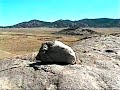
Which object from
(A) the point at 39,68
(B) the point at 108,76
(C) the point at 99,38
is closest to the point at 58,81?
(A) the point at 39,68

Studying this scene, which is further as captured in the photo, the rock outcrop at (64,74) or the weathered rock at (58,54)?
the weathered rock at (58,54)

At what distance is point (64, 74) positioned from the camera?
1514 cm

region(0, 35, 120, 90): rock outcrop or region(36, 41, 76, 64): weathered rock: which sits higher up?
region(36, 41, 76, 64): weathered rock

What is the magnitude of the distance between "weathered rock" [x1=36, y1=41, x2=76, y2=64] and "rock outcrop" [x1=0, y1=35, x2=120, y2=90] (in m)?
0.41

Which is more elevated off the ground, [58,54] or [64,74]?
[58,54]

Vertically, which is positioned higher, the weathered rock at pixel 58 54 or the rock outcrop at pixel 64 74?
the weathered rock at pixel 58 54

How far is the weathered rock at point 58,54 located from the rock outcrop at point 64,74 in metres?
0.41

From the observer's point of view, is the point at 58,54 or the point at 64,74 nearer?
the point at 64,74

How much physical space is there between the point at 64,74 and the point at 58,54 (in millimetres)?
1560

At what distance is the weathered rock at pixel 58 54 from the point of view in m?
16.3

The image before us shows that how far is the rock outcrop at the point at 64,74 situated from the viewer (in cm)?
1463

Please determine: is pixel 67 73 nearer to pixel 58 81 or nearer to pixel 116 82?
pixel 58 81

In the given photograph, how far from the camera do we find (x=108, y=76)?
15.6 metres

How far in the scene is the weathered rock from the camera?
16.3 metres
